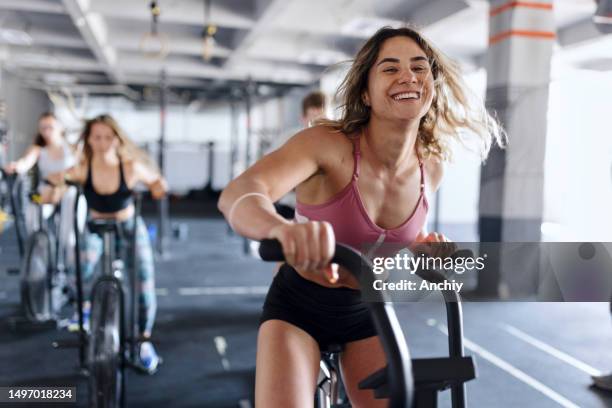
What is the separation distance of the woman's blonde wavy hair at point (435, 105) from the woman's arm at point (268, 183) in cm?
12

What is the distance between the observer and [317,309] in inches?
49.6

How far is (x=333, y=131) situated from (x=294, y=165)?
0.17 meters

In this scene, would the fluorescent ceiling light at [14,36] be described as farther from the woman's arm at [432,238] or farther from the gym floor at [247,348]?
the woman's arm at [432,238]

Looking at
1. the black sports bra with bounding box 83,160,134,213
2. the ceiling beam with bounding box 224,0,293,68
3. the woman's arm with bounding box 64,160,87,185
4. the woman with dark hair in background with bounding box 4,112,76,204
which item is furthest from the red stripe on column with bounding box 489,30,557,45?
the woman with dark hair in background with bounding box 4,112,76,204

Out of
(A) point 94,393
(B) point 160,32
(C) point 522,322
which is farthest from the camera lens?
→ (B) point 160,32

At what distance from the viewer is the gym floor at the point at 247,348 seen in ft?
8.60

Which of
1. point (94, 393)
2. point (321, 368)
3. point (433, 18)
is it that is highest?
point (433, 18)

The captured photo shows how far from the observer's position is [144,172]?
9.44ft

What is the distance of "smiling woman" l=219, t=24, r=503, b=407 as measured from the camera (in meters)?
1.15

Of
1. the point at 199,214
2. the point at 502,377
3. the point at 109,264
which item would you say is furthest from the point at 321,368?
the point at 199,214

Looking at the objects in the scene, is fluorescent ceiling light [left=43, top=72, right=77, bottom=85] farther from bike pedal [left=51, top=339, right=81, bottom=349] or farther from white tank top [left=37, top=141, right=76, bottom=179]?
bike pedal [left=51, top=339, right=81, bottom=349]

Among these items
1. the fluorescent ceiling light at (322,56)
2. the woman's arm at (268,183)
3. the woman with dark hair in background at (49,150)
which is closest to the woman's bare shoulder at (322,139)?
the woman's arm at (268,183)

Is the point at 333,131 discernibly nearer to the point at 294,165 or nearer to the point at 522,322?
the point at 294,165

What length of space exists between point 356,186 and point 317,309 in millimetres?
291
